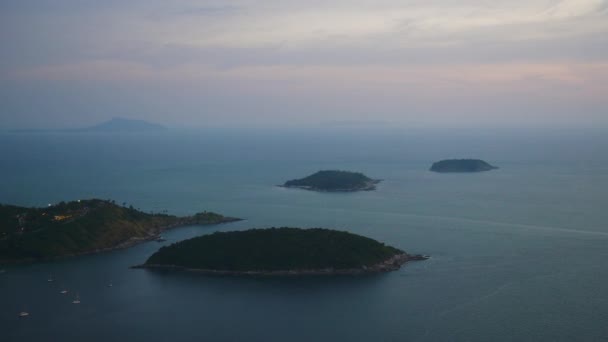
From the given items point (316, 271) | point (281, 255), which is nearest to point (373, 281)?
point (316, 271)

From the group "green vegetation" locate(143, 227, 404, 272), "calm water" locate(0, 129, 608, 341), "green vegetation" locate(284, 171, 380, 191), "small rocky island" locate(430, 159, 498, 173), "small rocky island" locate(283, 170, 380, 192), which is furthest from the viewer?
"small rocky island" locate(430, 159, 498, 173)

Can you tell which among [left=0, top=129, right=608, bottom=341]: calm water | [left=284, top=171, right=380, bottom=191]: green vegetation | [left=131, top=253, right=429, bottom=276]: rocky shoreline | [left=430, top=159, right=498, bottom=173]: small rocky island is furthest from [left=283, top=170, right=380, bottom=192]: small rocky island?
[left=131, top=253, right=429, bottom=276]: rocky shoreline

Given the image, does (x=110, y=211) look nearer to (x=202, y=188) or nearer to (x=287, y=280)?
(x=287, y=280)

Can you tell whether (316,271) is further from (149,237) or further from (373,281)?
(149,237)

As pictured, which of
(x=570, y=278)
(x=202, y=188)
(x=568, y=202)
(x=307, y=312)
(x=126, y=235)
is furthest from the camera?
(x=202, y=188)

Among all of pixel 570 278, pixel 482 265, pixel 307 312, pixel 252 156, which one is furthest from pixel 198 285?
pixel 252 156

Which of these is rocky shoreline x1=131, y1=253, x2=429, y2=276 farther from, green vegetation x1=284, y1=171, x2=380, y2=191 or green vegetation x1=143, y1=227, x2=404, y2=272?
green vegetation x1=284, y1=171, x2=380, y2=191
